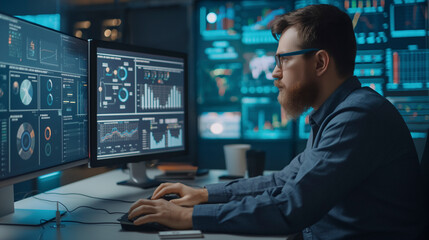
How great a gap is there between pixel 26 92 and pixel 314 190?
80 centimetres

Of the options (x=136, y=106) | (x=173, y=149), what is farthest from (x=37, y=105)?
(x=173, y=149)

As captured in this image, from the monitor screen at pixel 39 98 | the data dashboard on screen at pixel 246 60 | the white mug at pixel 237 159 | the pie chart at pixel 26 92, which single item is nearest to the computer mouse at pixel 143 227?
the monitor screen at pixel 39 98

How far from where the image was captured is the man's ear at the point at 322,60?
1058mm

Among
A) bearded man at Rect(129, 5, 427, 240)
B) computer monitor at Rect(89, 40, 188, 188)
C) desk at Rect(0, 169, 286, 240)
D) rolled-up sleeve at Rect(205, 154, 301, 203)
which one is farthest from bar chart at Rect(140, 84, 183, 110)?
bearded man at Rect(129, 5, 427, 240)

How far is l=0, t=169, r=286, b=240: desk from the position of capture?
2.92 ft

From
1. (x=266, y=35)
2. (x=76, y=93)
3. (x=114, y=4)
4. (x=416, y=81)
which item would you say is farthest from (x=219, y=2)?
(x=76, y=93)

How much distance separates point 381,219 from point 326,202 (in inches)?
6.7

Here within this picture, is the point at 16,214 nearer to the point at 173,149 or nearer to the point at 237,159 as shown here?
the point at 173,149

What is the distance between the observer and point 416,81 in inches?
107

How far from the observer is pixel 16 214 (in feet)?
3.54

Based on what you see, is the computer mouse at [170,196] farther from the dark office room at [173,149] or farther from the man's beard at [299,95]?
the man's beard at [299,95]

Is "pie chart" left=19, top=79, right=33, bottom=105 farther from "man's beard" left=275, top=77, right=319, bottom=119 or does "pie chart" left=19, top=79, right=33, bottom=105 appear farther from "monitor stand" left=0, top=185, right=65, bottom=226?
"man's beard" left=275, top=77, right=319, bottom=119

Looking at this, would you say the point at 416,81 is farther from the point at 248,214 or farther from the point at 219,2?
the point at 248,214

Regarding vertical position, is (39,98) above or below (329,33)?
below
